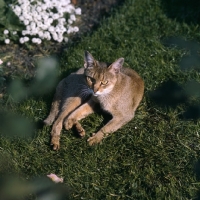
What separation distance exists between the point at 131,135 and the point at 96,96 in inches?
20.1

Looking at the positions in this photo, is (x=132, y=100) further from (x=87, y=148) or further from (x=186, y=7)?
(x=186, y=7)

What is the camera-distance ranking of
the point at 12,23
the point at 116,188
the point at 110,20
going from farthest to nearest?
the point at 110,20, the point at 12,23, the point at 116,188

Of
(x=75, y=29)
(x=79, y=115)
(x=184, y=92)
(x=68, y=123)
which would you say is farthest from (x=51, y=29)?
(x=184, y=92)

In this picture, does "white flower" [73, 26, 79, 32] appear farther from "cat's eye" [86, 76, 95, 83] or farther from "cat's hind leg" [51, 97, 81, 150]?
"cat's eye" [86, 76, 95, 83]

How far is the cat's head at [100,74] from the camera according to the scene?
14.7 feet

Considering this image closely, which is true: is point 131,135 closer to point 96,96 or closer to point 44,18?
point 96,96

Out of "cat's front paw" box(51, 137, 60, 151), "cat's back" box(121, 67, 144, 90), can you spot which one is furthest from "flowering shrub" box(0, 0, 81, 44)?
"cat's front paw" box(51, 137, 60, 151)

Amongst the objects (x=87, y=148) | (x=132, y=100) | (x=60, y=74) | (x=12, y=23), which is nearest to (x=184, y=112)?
(x=132, y=100)

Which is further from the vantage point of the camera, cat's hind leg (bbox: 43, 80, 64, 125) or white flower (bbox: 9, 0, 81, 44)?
white flower (bbox: 9, 0, 81, 44)

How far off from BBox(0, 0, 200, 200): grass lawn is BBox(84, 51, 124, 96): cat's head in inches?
16.9

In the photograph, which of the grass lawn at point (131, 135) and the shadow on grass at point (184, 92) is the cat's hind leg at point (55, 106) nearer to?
the grass lawn at point (131, 135)

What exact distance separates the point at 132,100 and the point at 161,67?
858mm

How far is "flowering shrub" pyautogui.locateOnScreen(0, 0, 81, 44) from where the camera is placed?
566 centimetres

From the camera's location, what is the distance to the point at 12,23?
5723mm
